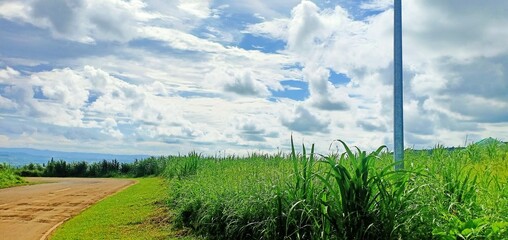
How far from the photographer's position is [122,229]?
11.8 m

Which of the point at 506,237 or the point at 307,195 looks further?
the point at 307,195

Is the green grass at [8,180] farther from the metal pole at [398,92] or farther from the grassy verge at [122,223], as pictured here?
the metal pole at [398,92]

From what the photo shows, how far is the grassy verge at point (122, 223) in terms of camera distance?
11006 millimetres

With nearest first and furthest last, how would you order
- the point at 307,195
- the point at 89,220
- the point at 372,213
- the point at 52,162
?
the point at 372,213, the point at 307,195, the point at 89,220, the point at 52,162

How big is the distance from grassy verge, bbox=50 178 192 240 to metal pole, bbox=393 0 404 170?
4548mm

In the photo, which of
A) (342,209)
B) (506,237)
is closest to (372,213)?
(342,209)

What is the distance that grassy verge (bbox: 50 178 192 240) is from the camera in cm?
1101

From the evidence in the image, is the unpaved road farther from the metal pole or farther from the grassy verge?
the metal pole

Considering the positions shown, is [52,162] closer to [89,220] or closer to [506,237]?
[89,220]

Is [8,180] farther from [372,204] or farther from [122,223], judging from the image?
[372,204]

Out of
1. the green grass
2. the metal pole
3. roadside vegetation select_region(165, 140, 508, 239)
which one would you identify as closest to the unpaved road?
the green grass

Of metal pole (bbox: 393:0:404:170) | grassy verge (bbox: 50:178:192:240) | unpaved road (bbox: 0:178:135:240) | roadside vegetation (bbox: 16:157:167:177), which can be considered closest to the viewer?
metal pole (bbox: 393:0:404:170)

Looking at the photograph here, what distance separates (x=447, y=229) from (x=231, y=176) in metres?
6.02

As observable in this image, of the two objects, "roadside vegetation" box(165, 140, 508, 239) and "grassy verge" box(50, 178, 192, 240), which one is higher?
"roadside vegetation" box(165, 140, 508, 239)
